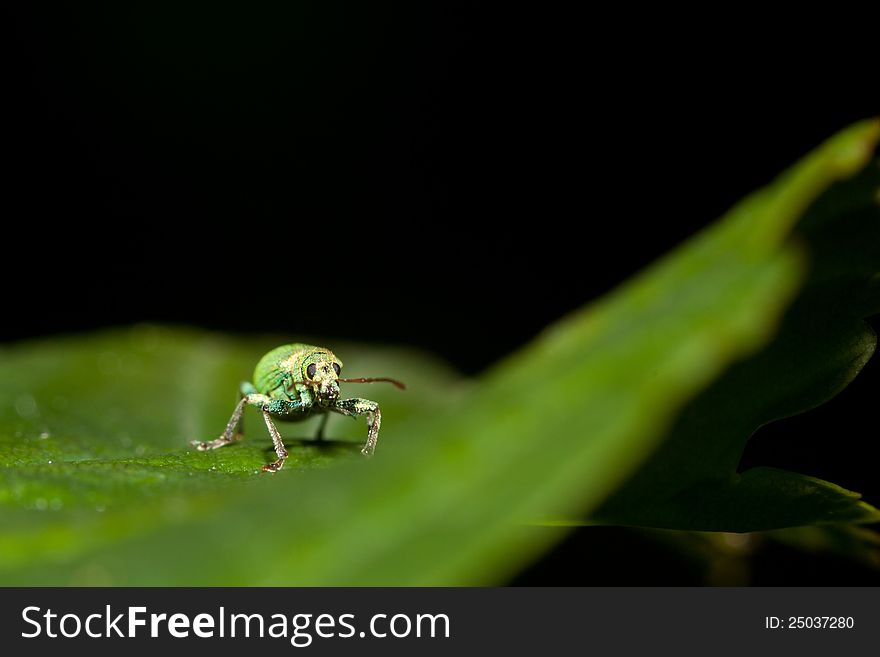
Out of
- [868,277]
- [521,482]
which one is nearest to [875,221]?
[868,277]

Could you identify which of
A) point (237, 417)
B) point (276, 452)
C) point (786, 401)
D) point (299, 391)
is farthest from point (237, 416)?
point (786, 401)

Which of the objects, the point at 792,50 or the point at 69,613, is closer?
the point at 69,613

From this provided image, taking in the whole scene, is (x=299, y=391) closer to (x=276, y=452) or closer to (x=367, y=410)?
(x=367, y=410)

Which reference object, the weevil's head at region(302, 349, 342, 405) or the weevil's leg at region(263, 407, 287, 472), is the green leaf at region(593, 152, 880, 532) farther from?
the weevil's head at region(302, 349, 342, 405)

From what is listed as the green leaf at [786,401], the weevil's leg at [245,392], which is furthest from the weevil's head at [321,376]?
the green leaf at [786,401]

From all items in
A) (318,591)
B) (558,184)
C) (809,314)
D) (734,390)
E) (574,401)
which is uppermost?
(558,184)

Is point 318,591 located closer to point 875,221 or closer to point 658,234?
point 875,221
